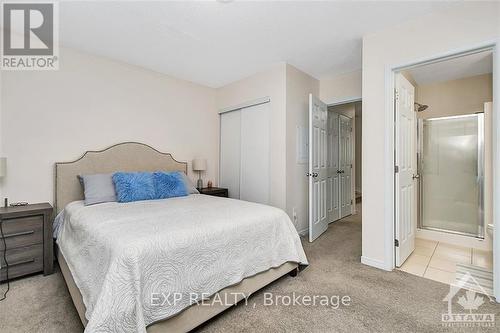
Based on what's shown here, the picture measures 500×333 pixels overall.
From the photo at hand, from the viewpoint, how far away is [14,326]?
63.2 inches

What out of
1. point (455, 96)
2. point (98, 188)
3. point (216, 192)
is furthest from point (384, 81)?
point (98, 188)

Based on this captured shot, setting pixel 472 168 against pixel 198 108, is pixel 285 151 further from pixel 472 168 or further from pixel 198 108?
→ pixel 472 168

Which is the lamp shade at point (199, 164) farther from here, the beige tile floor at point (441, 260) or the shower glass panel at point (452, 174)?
the shower glass panel at point (452, 174)

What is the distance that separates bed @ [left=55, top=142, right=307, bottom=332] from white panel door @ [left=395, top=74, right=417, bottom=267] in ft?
3.85

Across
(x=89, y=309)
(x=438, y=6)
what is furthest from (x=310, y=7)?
(x=89, y=309)

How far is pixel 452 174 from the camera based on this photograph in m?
3.42

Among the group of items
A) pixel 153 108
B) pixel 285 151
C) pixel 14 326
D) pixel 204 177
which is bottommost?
pixel 14 326

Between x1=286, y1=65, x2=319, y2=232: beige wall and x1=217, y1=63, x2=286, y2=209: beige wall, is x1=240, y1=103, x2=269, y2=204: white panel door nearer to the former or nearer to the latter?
→ x1=217, y1=63, x2=286, y2=209: beige wall

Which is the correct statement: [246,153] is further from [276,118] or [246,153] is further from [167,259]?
[167,259]

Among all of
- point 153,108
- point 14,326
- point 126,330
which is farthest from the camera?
point 153,108

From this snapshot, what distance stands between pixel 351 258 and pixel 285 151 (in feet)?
5.14

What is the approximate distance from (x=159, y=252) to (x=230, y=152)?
2951 millimetres

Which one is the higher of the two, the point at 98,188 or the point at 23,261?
the point at 98,188

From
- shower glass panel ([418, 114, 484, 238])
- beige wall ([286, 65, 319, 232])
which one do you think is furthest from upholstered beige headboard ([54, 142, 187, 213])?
shower glass panel ([418, 114, 484, 238])
